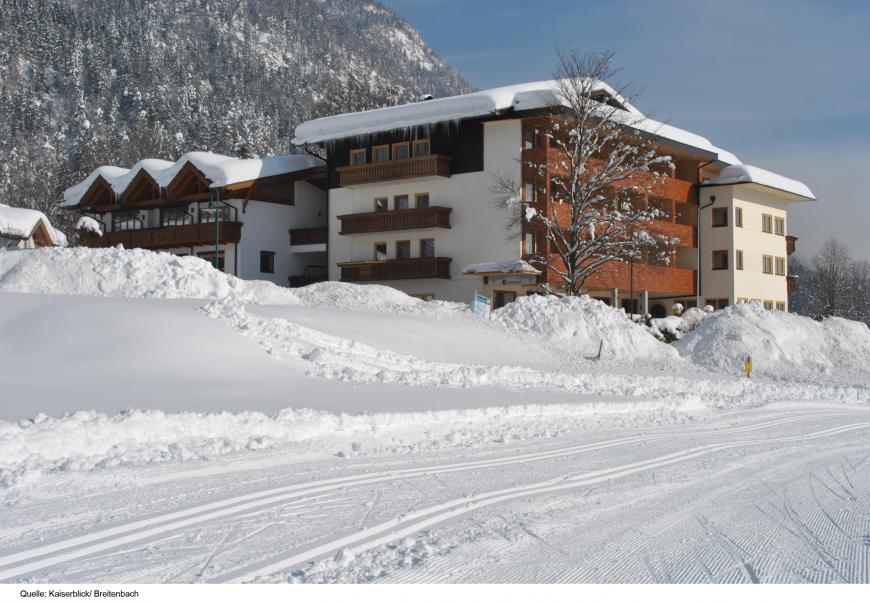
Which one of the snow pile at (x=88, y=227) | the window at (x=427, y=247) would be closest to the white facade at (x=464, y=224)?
the window at (x=427, y=247)

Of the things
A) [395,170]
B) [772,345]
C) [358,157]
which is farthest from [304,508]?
[358,157]

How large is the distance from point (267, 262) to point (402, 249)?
25.2 feet

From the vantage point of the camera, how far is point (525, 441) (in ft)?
39.1

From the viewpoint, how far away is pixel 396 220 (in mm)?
40188

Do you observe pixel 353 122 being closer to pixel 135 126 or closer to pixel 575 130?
pixel 575 130

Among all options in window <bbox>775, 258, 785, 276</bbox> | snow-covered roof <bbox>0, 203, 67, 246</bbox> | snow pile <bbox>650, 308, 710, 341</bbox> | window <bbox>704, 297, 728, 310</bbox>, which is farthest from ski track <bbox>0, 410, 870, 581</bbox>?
snow-covered roof <bbox>0, 203, 67, 246</bbox>

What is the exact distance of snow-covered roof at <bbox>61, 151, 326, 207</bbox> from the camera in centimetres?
4238

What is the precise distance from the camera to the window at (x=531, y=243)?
38188 millimetres

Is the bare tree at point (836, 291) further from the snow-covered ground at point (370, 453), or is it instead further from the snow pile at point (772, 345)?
the snow-covered ground at point (370, 453)

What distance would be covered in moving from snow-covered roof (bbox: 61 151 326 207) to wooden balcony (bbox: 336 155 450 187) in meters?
3.83

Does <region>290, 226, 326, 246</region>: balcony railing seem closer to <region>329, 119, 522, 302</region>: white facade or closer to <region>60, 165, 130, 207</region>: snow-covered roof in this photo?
<region>329, 119, 522, 302</region>: white facade

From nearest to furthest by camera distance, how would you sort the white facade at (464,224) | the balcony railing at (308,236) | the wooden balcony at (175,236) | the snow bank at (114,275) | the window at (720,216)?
the snow bank at (114,275), the white facade at (464,224), the wooden balcony at (175,236), the balcony railing at (308,236), the window at (720,216)

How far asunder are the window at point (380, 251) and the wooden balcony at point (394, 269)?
4.32 feet

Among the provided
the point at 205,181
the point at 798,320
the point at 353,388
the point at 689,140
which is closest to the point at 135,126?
the point at 205,181
